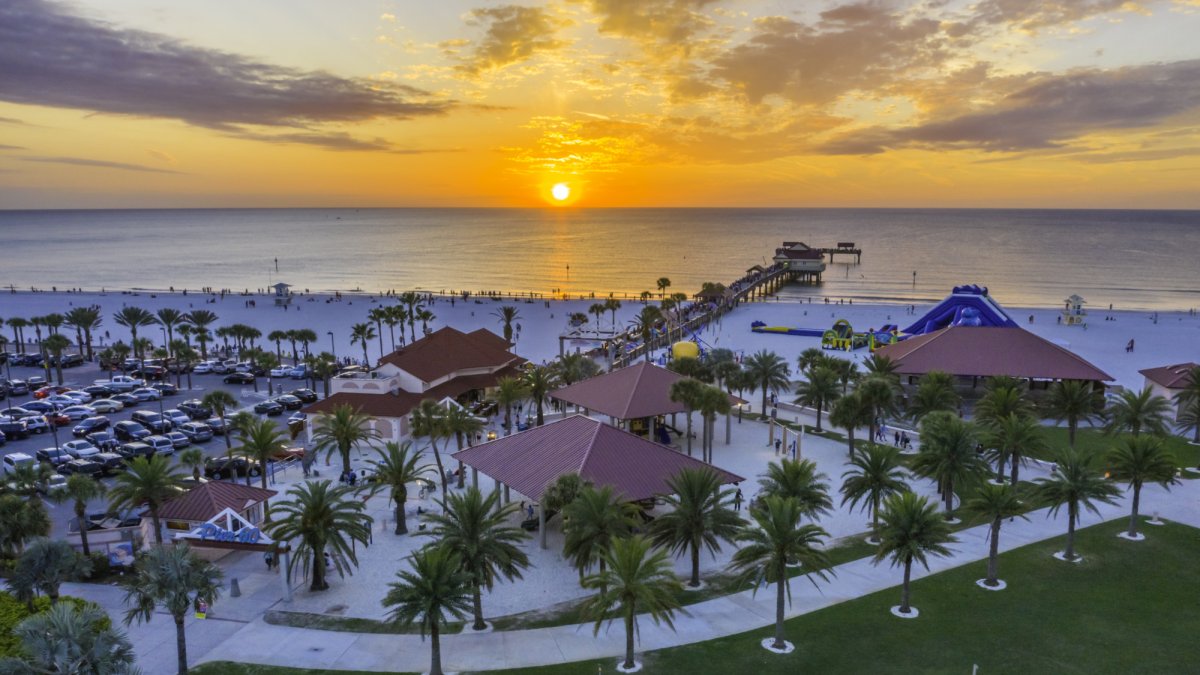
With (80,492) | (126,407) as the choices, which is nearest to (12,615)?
(80,492)

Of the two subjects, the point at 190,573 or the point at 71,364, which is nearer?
the point at 190,573

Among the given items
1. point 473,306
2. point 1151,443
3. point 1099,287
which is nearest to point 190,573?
point 1151,443

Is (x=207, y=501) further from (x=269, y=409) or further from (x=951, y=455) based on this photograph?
(x=951, y=455)

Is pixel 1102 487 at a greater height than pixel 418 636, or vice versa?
pixel 1102 487

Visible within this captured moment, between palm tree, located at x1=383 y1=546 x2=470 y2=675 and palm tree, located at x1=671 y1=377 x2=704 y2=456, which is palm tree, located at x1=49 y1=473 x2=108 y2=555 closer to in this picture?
palm tree, located at x1=383 y1=546 x2=470 y2=675

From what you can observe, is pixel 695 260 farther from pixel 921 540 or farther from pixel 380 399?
pixel 921 540

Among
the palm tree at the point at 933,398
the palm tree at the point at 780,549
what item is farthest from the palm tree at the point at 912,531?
the palm tree at the point at 933,398

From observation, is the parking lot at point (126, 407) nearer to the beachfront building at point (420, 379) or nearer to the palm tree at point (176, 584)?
the beachfront building at point (420, 379)
